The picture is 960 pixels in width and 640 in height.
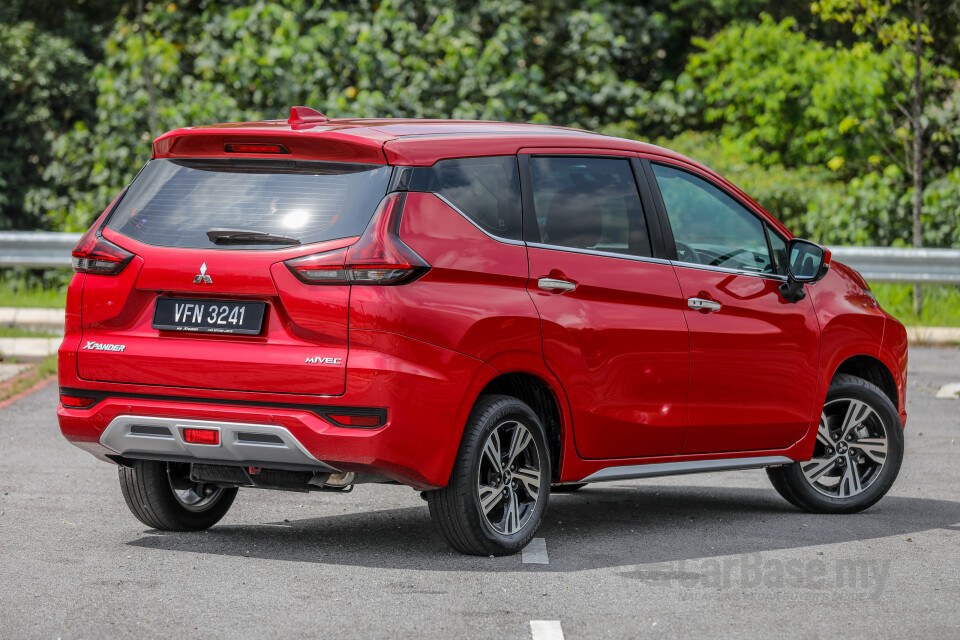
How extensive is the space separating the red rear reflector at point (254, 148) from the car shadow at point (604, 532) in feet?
5.68

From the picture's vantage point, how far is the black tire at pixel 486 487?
6.02m

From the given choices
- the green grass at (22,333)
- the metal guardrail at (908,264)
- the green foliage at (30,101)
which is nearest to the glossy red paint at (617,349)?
the green grass at (22,333)

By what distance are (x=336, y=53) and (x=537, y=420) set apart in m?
14.4

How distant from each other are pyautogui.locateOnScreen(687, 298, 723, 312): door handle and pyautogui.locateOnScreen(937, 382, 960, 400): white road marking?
216 inches

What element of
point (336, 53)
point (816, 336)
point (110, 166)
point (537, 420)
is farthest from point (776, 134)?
point (537, 420)

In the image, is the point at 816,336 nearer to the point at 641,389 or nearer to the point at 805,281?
the point at 805,281

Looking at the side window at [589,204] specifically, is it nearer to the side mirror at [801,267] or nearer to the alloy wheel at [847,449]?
the side mirror at [801,267]

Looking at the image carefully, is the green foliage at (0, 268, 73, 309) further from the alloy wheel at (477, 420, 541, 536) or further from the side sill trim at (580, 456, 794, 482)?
the alloy wheel at (477, 420, 541, 536)

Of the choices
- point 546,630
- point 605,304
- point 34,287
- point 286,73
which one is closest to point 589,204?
point 605,304

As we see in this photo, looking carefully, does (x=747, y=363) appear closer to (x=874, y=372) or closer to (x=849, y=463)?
(x=849, y=463)

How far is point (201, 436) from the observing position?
19.2 feet

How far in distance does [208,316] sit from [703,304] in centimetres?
243

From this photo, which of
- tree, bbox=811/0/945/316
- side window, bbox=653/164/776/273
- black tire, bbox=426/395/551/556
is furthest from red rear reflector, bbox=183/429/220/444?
tree, bbox=811/0/945/316

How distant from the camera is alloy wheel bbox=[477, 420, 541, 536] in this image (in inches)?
245
